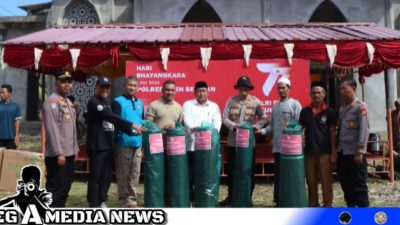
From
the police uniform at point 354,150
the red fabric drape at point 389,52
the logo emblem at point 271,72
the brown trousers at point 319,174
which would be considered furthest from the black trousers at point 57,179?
the red fabric drape at point 389,52

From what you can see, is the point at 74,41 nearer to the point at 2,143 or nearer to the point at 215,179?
the point at 2,143

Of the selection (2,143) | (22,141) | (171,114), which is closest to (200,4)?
(22,141)

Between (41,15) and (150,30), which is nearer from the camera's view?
(150,30)

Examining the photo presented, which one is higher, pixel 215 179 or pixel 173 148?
pixel 173 148

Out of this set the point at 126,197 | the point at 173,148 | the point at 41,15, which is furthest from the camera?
the point at 41,15

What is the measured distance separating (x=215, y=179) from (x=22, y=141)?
11390 mm

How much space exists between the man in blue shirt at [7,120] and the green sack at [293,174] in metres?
4.86

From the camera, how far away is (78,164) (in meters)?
9.41

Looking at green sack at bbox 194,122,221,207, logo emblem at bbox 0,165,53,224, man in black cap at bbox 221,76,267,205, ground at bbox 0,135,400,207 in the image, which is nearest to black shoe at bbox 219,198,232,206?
man in black cap at bbox 221,76,267,205

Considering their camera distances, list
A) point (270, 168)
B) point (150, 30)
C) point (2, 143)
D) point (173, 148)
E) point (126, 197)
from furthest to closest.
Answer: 1. point (150, 30)
2. point (270, 168)
3. point (2, 143)
4. point (126, 197)
5. point (173, 148)

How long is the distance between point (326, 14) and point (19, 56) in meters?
13.0

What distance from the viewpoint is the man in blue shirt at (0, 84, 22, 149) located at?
7.17 m

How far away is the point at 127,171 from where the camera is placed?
5.29m

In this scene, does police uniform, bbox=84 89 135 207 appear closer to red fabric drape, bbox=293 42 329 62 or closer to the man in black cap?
the man in black cap
